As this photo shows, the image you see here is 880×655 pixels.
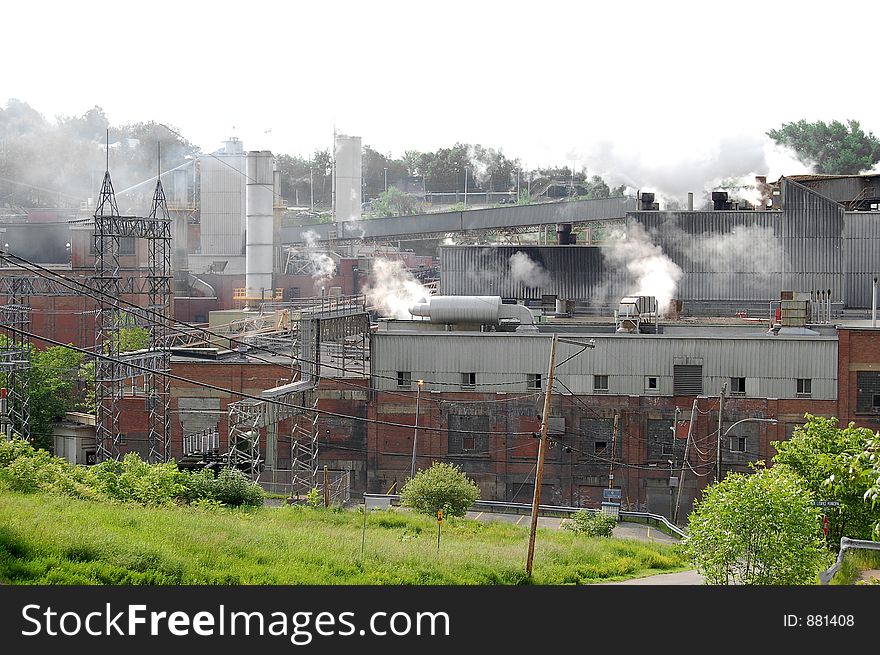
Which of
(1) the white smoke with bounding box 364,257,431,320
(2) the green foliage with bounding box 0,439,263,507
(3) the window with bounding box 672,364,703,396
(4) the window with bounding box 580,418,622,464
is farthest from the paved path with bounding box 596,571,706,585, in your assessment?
(1) the white smoke with bounding box 364,257,431,320

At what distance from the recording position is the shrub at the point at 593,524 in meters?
35.4

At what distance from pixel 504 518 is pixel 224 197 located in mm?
50301

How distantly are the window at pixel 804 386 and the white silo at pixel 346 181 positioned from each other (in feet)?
198

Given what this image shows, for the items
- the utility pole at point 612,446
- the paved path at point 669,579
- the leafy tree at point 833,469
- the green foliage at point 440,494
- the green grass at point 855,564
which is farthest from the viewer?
the utility pole at point 612,446

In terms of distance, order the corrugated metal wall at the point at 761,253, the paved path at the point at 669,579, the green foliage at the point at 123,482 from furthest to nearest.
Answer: the corrugated metal wall at the point at 761,253
the green foliage at the point at 123,482
the paved path at the point at 669,579

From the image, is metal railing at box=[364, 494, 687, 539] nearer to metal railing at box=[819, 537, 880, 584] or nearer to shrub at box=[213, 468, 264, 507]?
shrub at box=[213, 468, 264, 507]

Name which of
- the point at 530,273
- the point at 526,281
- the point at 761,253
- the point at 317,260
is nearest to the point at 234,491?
the point at 526,281

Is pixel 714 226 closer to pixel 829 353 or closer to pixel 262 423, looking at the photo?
pixel 829 353

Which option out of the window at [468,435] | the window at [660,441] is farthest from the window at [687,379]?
the window at [468,435]

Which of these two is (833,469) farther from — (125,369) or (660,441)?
(125,369)

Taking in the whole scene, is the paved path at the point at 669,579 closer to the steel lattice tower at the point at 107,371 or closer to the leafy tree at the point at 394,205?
the steel lattice tower at the point at 107,371

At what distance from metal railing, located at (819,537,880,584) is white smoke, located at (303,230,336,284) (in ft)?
211

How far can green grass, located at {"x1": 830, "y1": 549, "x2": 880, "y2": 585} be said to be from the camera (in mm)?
22703

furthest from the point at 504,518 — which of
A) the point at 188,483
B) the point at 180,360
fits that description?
the point at 180,360
